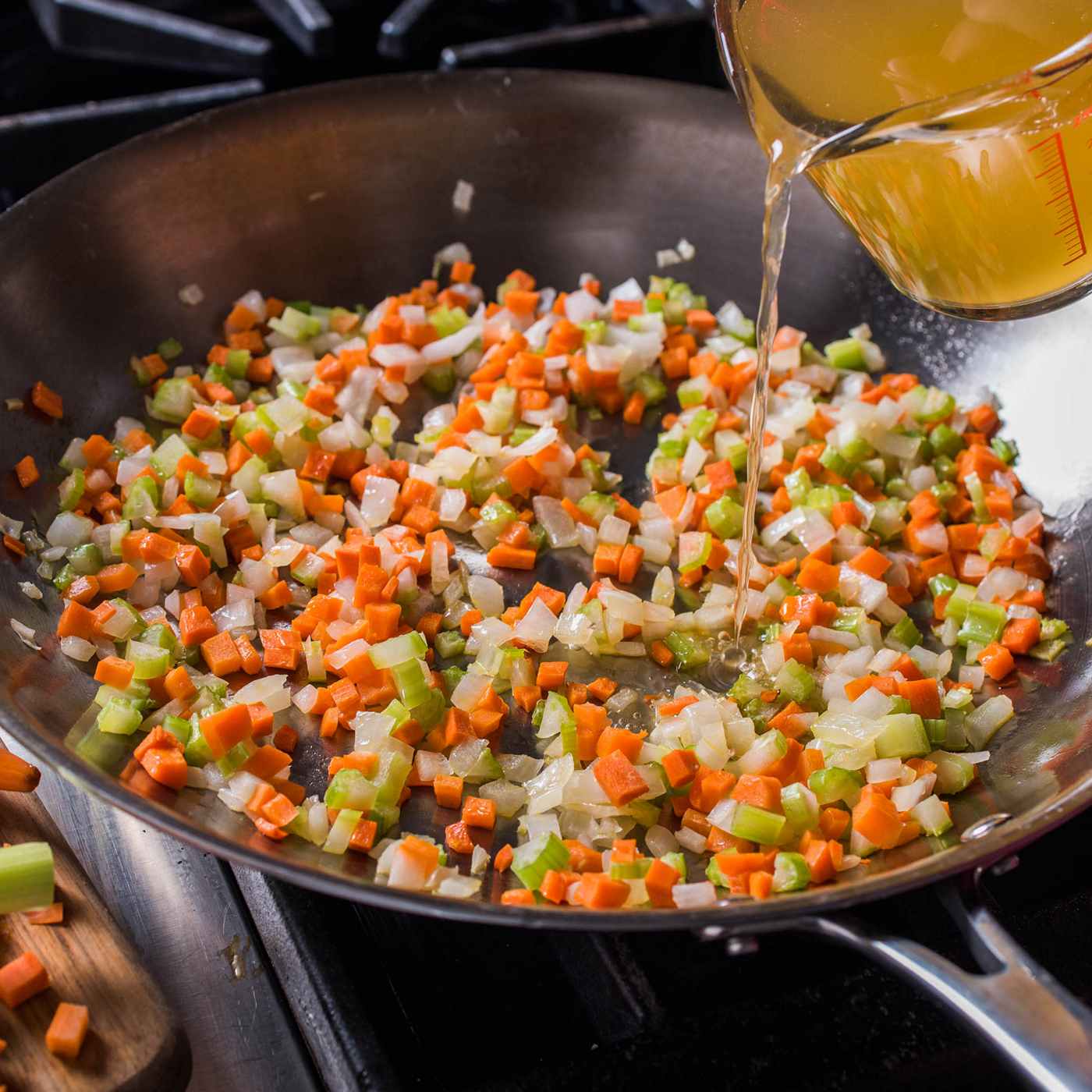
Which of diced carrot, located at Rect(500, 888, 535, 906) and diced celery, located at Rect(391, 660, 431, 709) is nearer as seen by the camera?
diced carrot, located at Rect(500, 888, 535, 906)

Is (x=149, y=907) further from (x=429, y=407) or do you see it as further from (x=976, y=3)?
(x=976, y=3)

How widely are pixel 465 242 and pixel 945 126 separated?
3.69ft

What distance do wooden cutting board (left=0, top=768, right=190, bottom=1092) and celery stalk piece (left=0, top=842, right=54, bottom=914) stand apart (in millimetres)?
43

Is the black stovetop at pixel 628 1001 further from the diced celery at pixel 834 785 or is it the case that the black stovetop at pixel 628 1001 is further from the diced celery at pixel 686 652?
the diced celery at pixel 686 652

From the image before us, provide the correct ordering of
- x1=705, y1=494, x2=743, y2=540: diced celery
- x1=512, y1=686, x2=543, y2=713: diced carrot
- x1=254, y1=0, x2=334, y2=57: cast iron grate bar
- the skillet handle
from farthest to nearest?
1. x1=254, y1=0, x2=334, y2=57: cast iron grate bar
2. x1=705, y1=494, x2=743, y2=540: diced celery
3. x1=512, y1=686, x2=543, y2=713: diced carrot
4. the skillet handle

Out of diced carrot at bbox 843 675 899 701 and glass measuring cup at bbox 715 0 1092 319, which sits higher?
glass measuring cup at bbox 715 0 1092 319

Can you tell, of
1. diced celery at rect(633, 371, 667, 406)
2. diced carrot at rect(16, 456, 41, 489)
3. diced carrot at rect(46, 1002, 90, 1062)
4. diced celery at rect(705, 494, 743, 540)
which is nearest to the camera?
diced carrot at rect(46, 1002, 90, 1062)

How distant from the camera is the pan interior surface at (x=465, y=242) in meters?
1.61

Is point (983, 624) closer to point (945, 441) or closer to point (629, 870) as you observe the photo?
point (945, 441)

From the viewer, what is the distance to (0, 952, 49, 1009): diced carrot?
111 cm

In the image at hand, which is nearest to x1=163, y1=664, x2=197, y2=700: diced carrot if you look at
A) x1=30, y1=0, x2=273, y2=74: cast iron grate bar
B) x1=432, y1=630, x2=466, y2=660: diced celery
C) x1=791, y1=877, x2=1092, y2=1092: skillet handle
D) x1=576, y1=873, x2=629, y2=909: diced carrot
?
x1=432, y1=630, x2=466, y2=660: diced celery

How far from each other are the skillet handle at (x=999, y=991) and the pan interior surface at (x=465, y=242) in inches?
13.8

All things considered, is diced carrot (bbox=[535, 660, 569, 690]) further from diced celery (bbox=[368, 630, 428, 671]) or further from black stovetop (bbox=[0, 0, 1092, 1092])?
black stovetop (bbox=[0, 0, 1092, 1092])

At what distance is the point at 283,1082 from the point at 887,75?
3.96ft
